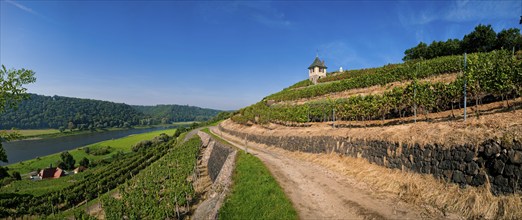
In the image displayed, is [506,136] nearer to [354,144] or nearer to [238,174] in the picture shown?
[354,144]

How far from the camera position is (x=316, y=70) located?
95438mm

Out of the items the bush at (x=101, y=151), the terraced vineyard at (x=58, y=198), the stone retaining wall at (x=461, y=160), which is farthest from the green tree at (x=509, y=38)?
the bush at (x=101, y=151)

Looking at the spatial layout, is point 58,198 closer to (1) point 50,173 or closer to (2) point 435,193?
(1) point 50,173

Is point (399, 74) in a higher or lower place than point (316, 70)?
lower

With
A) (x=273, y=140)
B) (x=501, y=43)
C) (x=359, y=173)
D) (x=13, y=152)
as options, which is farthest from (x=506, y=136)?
(x=13, y=152)

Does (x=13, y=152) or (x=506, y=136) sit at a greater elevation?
(x=506, y=136)

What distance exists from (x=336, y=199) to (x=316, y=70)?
85756mm

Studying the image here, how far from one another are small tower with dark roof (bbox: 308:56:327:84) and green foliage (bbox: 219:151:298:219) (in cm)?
8055

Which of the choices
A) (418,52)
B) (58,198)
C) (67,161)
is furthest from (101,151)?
(418,52)

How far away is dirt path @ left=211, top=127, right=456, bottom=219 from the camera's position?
442 inches

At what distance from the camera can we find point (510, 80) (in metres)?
16.8

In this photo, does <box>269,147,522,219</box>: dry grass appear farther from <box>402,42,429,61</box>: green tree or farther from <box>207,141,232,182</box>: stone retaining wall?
<box>402,42,429,61</box>: green tree

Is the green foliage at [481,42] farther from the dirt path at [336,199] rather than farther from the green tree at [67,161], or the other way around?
the green tree at [67,161]

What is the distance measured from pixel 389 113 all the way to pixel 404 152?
18.6 metres
